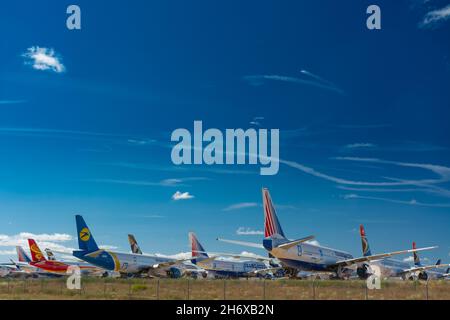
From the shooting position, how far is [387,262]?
77.9 m

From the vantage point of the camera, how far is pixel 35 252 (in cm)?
8569

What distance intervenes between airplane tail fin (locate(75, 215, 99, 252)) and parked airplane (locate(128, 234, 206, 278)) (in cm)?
1435

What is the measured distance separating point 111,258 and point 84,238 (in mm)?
4510

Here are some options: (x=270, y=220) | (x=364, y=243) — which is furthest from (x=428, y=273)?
(x=270, y=220)

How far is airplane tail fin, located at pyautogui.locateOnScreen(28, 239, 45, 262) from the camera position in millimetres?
85144

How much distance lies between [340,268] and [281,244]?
46.6 ft

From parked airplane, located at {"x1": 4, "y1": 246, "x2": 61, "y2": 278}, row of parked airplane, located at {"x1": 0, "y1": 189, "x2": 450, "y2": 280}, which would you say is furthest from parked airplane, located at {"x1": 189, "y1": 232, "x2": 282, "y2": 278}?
parked airplane, located at {"x1": 4, "y1": 246, "x2": 61, "y2": 278}

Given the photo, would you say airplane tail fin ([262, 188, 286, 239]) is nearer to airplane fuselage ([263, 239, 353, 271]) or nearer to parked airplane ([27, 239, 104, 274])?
airplane fuselage ([263, 239, 353, 271])

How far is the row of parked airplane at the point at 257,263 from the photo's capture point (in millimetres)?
57188
